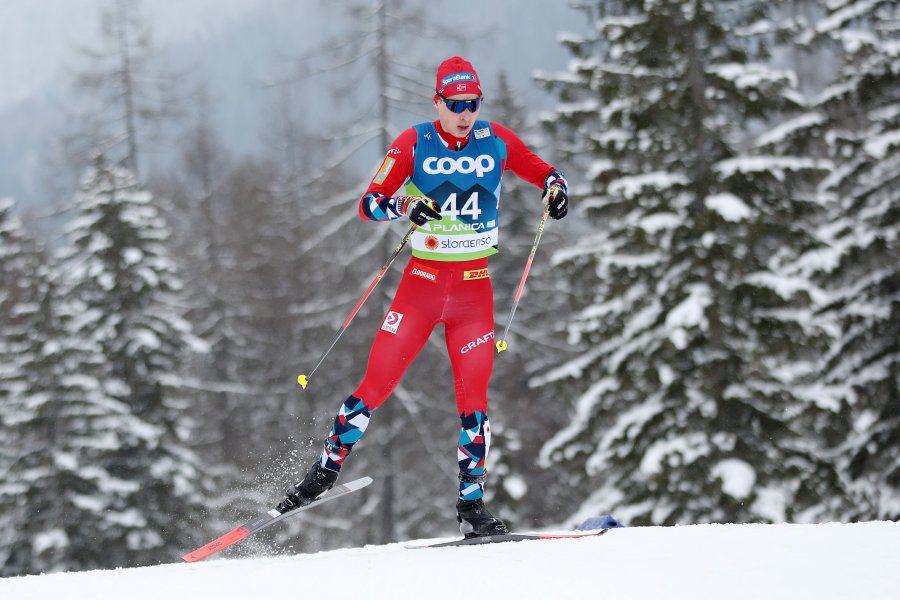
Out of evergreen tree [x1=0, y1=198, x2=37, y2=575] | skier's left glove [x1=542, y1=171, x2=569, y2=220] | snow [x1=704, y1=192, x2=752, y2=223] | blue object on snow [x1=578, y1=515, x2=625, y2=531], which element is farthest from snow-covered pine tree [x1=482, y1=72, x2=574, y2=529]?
skier's left glove [x1=542, y1=171, x2=569, y2=220]

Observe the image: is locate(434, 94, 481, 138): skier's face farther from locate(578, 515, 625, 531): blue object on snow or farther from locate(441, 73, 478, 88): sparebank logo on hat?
locate(578, 515, 625, 531): blue object on snow

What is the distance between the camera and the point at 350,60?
69.9 ft

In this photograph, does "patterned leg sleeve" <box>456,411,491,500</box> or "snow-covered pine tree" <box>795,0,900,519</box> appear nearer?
"patterned leg sleeve" <box>456,411,491,500</box>

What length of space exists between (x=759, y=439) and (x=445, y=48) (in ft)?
41.8

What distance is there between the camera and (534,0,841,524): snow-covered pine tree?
1250 centimetres

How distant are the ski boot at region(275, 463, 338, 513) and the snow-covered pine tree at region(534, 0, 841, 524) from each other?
22.1 feet

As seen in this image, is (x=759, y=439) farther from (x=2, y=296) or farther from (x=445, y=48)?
(x=2, y=296)

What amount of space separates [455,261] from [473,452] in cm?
129

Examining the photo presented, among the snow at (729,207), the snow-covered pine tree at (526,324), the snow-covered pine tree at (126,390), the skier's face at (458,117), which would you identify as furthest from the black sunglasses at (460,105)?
the snow-covered pine tree at (526,324)

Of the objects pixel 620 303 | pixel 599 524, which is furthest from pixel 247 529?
pixel 620 303

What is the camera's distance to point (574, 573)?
4.66 metres

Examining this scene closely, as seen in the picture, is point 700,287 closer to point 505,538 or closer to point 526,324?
point 505,538

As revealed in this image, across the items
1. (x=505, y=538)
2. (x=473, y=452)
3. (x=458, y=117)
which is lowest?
(x=505, y=538)

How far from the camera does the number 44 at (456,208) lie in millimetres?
6207
